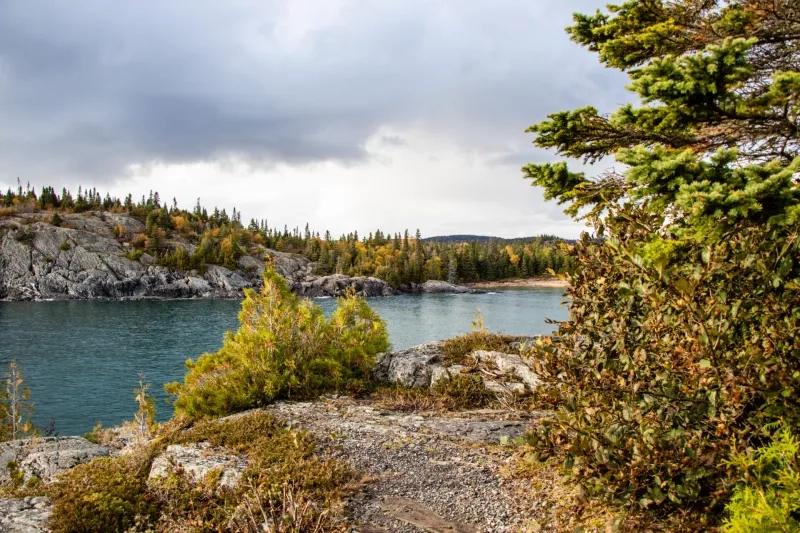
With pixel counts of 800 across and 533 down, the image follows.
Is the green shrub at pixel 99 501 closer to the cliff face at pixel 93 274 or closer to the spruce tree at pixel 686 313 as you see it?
the spruce tree at pixel 686 313

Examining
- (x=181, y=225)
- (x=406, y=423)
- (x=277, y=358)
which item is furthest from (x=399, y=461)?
(x=181, y=225)

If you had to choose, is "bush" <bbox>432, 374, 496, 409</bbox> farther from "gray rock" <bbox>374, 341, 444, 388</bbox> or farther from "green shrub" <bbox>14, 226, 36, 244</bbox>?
"green shrub" <bbox>14, 226, 36, 244</bbox>

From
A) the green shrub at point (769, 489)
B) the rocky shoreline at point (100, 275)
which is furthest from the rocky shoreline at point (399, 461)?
the rocky shoreline at point (100, 275)

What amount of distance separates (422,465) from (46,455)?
8.15m

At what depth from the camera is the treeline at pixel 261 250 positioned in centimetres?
13088

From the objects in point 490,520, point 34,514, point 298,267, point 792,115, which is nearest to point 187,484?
point 34,514

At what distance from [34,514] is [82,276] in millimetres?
120806

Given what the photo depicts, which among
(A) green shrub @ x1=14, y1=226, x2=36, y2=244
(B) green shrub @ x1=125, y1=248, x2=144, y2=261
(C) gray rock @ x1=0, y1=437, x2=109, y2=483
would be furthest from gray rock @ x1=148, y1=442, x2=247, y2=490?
(A) green shrub @ x1=14, y1=226, x2=36, y2=244

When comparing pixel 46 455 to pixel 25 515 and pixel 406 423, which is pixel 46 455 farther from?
pixel 406 423

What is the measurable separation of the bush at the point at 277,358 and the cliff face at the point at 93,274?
81.4 meters

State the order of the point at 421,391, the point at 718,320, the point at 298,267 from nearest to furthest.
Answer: the point at 718,320 < the point at 421,391 < the point at 298,267

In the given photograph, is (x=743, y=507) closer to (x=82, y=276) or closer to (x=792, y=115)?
(x=792, y=115)

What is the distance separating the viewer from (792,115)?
478 centimetres

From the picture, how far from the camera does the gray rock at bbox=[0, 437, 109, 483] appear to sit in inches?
369
